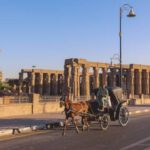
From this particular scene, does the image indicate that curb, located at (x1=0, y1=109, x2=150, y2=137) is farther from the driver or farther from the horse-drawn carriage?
the driver

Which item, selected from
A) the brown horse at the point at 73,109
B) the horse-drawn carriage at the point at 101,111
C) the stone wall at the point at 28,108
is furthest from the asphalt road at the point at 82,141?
the stone wall at the point at 28,108

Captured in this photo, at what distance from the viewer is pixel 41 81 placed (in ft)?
327

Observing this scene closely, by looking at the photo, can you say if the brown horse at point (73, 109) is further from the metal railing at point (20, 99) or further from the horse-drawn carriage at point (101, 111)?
the metal railing at point (20, 99)

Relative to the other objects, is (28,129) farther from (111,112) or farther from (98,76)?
(98,76)

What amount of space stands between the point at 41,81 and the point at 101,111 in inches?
3234

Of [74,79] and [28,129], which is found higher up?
[74,79]

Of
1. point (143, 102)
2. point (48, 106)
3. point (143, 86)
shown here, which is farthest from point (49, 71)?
point (48, 106)

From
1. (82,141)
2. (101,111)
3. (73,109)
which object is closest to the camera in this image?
(82,141)

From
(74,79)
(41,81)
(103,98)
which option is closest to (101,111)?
(103,98)

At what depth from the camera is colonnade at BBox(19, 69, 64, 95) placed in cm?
9950

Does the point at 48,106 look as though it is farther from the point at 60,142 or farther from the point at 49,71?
the point at 49,71

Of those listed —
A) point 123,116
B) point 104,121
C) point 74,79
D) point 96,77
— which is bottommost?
point 104,121

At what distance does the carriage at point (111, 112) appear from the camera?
59.1ft

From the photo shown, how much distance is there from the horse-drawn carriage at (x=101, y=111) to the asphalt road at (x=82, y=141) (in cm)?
90
